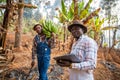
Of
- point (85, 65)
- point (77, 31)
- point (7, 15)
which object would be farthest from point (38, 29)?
point (85, 65)

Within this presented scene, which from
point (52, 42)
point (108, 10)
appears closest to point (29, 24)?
point (108, 10)

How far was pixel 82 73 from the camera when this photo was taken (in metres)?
2.58

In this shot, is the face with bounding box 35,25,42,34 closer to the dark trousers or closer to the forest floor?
the dark trousers

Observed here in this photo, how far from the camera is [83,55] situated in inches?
101

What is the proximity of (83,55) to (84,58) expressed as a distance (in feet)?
0.15

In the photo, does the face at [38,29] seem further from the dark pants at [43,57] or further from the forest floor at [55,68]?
the forest floor at [55,68]

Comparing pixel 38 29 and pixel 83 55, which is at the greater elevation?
pixel 38 29

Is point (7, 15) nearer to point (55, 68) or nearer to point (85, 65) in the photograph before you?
point (55, 68)

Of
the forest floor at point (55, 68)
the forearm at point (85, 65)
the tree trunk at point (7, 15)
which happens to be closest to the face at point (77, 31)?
the forearm at point (85, 65)

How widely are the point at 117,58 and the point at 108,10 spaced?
29.3 feet

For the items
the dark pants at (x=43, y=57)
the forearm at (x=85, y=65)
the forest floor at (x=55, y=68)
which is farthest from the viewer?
the forest floor at (x=55, y=68)

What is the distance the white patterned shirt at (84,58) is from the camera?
8.13 feet

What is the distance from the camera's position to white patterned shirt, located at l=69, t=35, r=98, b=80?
97.5 inches

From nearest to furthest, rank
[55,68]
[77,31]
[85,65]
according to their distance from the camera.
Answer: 1. [85,65]
2. [77,31]
3. [55,68]
